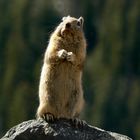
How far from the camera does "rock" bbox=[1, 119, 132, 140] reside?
24.3 meters

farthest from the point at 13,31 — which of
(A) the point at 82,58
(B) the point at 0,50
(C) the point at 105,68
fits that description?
(A) the point at 82,58

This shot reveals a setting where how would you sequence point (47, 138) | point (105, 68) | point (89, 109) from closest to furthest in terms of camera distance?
point (47, 138) < point (89, 109) < point (105, 68)

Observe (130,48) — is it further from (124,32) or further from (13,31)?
(13,31)

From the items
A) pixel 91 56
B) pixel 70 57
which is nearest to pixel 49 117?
pixel 70 57

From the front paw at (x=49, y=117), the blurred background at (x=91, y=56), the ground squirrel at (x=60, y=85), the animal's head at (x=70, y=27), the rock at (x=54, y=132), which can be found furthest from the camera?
the blurred background at (x=91, y=56)

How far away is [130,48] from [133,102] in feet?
37.9

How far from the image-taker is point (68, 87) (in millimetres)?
24938

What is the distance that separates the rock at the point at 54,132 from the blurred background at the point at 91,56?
75.4 m

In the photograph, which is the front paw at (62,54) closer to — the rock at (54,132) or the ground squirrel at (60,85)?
the ground squirrel at (60,85)

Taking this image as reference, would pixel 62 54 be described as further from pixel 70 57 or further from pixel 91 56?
pixel 91 56

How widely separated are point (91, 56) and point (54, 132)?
3903 inches

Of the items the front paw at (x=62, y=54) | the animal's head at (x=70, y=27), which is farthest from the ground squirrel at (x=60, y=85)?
the animal's head at (x=70, y=27)

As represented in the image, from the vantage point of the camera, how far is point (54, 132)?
24.4 metres

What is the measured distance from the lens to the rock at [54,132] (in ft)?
79.9
